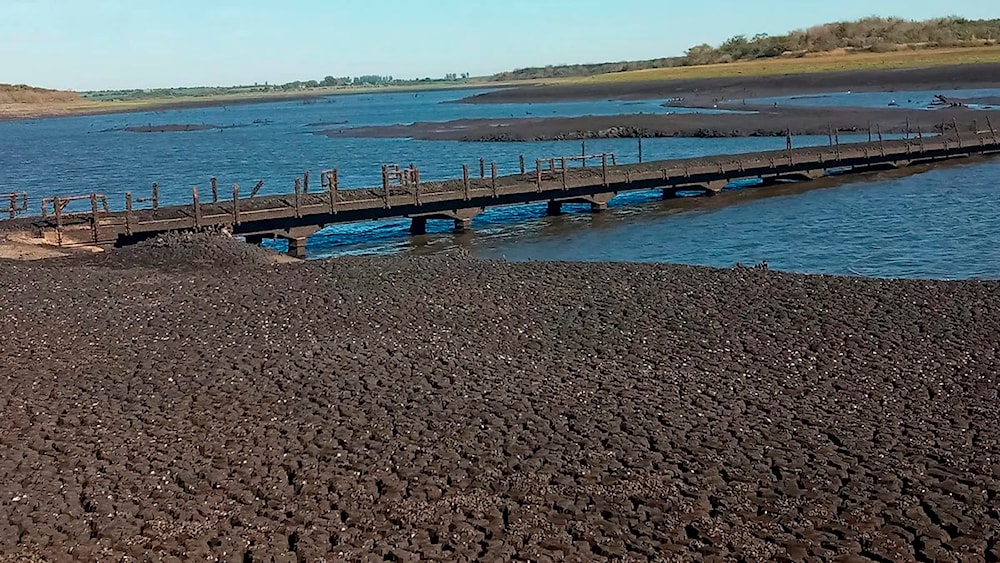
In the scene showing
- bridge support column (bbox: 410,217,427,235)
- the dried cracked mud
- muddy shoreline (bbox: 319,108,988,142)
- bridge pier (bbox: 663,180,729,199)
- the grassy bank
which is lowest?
the dried cracked mud

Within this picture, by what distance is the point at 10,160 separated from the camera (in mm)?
76000

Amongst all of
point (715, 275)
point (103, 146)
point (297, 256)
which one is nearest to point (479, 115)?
point (103, 146)

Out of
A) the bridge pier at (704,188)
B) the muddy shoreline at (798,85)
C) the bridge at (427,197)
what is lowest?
the bridge pier at (704,188)

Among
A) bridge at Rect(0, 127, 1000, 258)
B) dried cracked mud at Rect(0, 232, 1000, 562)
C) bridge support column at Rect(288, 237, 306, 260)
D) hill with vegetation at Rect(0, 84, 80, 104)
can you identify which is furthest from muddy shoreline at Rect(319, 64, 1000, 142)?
hill with vegetation at Rect(0, 84, 80, 104)

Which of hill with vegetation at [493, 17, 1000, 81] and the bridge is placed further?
hill with vegetation at [493, 17, 1000, 81]

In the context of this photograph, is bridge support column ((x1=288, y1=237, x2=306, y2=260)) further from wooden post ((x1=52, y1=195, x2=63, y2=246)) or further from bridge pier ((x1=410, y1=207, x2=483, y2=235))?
wooden post ((x1=52, y1=195, x2=63, y2=246))

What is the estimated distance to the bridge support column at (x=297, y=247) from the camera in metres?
31.0

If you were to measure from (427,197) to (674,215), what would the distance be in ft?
29.3

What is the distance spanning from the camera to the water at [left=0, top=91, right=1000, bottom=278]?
2833 centimetres

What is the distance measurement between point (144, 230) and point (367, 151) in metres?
41.4

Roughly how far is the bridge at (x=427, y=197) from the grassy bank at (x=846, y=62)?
70.9 m

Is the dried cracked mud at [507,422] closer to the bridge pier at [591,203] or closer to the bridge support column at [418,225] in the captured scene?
the bridge support column at [418,225]

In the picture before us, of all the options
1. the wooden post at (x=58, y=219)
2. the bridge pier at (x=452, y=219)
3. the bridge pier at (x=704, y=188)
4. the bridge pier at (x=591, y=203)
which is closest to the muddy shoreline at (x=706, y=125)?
the bridge pier at (x=704, y=188)

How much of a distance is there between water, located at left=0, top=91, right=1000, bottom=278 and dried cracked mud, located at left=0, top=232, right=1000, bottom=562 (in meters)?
8.07
